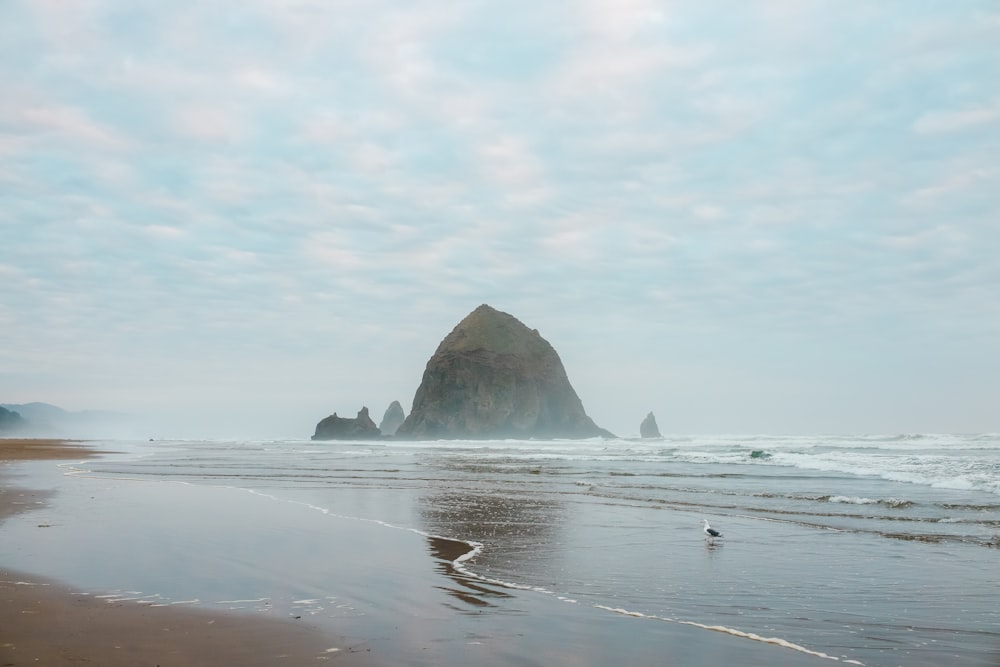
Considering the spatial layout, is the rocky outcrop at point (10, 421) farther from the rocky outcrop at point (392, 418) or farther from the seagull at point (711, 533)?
the seagull at point (711, 533)

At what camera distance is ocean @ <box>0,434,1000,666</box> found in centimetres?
638

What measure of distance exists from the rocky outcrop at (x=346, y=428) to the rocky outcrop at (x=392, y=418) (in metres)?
43.0

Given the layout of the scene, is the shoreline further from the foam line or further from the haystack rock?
the haystack rock

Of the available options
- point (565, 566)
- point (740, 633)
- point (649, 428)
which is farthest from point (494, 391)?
point (740, 633)

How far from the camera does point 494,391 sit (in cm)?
11588

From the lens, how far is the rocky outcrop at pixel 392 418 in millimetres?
164875

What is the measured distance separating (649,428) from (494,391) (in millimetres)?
25677

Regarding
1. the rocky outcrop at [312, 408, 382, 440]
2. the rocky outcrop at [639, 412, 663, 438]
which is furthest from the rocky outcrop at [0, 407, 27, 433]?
the rocky outcrop at [639, 412, 663, 438]

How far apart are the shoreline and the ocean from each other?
0.36m

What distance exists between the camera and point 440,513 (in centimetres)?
1627

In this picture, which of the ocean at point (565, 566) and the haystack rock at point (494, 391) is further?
the haystack rock at point (494, 391)

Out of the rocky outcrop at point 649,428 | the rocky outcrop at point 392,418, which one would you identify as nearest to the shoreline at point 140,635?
the rocky outcrop at point 649,428

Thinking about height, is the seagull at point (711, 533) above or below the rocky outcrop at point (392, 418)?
below

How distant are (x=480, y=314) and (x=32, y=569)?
118 metres
